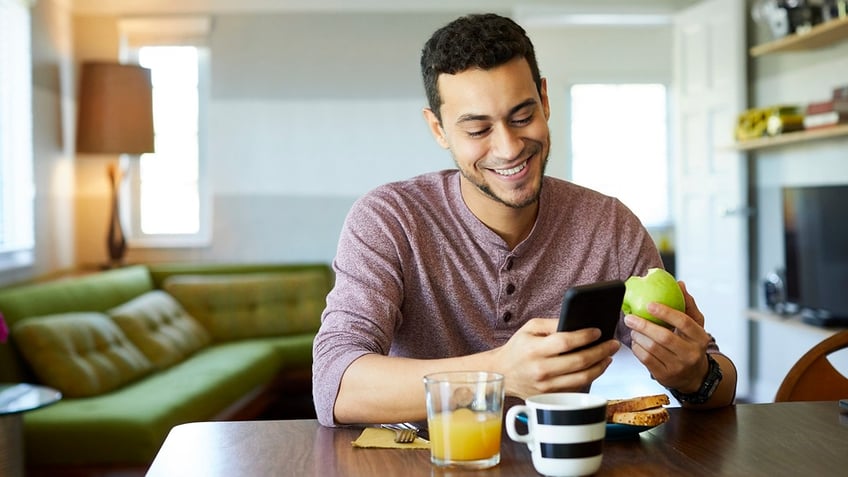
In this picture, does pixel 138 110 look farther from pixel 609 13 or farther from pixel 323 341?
pixel 323 341

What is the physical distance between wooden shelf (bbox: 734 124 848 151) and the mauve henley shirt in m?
2.65

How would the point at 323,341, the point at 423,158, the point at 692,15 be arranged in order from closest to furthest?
the point at 323,341 < the point at 692,15 < the point at 423,158

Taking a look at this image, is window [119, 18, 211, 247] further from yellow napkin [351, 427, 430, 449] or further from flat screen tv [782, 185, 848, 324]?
yellow napkin [351, 427, 430, 449]

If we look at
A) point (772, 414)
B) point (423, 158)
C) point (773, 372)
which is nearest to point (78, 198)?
point (423, 158)

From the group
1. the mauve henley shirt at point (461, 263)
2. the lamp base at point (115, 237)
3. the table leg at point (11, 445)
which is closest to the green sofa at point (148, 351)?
the lamp base at point (115, 237)

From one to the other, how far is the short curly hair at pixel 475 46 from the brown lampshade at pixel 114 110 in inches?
148

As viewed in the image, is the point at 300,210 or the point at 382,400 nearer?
the point at 382,400

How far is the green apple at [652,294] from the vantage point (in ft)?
4.44

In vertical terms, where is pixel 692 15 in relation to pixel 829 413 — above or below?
above

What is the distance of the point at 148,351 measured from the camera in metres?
4.20

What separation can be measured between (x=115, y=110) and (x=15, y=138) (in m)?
0.69

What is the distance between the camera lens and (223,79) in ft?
19.0

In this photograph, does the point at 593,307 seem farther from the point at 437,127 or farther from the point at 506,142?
the point at 437,127

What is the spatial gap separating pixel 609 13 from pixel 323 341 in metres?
4.73
